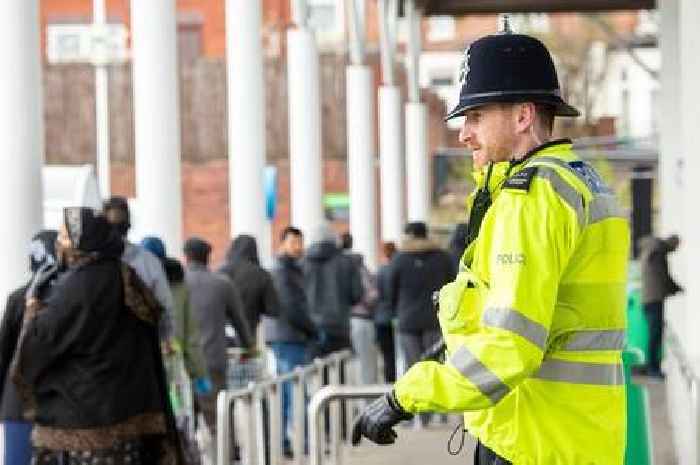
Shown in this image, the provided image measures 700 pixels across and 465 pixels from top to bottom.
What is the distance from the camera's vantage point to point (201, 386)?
13.4 metres

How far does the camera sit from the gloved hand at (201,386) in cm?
1334

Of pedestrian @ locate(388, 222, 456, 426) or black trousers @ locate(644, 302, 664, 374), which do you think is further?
black trousers @ locate(644, 302, 664, 374)

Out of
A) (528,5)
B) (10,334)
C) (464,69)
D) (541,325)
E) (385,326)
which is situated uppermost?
(528,5)

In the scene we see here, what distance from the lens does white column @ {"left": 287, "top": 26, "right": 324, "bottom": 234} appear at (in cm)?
2305

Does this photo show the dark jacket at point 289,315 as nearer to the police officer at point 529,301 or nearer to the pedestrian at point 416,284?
the pedestrian at point 416,284

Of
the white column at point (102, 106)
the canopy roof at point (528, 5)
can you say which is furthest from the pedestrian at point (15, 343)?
the white column at point (102, 106)

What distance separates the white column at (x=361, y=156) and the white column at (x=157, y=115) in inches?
531

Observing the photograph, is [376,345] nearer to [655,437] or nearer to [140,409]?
[655,437]

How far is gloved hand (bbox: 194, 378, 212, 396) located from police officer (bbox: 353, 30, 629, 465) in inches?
326

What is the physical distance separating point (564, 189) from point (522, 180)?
11 cm

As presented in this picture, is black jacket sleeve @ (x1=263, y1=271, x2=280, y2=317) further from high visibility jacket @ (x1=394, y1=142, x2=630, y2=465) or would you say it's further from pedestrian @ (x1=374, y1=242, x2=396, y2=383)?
high visibility jacket @ (x1=394, y1=142, x2=630, y2=465)

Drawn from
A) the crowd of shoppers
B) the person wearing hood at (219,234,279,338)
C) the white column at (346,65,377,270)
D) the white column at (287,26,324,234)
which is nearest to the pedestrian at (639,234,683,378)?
the white column at (287,26,324,234)

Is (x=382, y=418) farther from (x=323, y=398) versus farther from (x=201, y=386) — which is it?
(x=201, y=386)

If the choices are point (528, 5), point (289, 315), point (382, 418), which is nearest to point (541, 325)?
point (382, 418)
